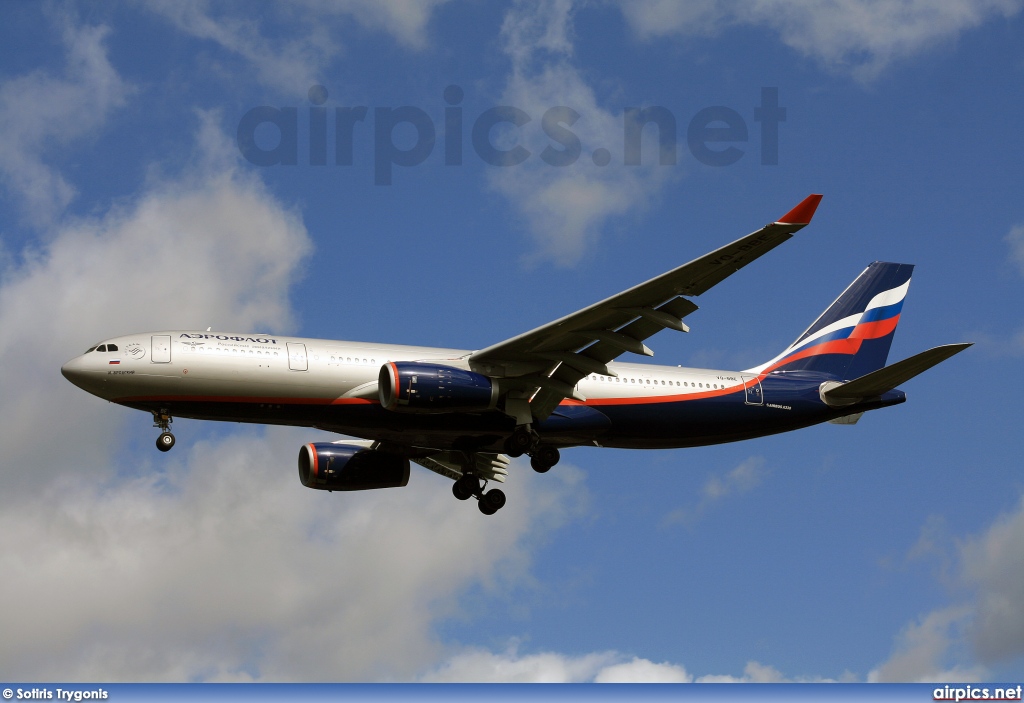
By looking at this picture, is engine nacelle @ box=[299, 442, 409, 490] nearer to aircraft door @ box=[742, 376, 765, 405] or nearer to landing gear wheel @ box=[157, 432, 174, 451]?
landing gear wheel @ box=[157, 432, 174, 451]

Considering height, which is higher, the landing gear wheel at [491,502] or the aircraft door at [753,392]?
the aircraft door at [753,392]

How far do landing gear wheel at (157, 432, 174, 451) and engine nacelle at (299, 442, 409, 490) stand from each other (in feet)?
23.3

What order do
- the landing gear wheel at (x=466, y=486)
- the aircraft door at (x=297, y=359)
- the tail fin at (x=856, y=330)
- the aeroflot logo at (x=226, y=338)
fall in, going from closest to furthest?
the aircraft door at (x=297, y=359), the aeroflot logo at (x=226, y=338), the landing gear wheel at (x=466, y=486), the tail fin at (x=856, y=330)

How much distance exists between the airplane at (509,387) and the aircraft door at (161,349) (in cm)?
4

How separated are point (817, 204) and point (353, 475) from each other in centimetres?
1918

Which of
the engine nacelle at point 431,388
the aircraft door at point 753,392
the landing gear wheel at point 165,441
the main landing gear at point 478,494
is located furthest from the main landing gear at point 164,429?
the aircraft door at point 753,392

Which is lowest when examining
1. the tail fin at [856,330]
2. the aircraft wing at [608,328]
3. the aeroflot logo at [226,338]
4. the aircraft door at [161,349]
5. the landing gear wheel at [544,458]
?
the landing gear wheel at [544,458]

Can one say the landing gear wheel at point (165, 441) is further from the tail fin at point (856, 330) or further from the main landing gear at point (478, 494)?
the tail fin at point (856, 330)

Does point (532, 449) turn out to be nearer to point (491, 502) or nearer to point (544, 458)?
point (544, 458)

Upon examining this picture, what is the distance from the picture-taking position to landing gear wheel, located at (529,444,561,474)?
36219 millimetres

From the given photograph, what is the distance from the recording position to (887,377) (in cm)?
3706

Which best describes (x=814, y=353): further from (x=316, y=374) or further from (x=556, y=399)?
(x=316, y=374)

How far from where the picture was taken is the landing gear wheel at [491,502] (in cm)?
4050

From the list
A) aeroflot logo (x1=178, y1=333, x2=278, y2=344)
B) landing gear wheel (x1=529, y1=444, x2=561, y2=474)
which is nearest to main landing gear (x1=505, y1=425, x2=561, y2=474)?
landing gear wheel (x1=529, y1=444, x2=561, y2=474)
